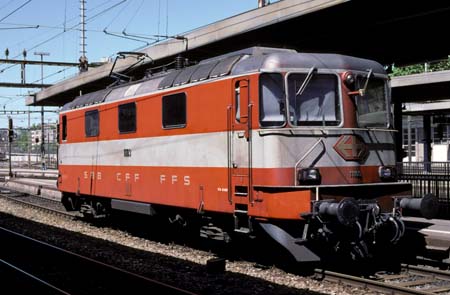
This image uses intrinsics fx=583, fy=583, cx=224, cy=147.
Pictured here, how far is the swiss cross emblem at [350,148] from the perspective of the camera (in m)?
9.54

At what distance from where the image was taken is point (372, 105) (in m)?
10.1

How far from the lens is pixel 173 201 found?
11.9 meters

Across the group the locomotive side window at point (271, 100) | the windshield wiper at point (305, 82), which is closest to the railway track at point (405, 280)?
the locomotive side window at point (271, 100)

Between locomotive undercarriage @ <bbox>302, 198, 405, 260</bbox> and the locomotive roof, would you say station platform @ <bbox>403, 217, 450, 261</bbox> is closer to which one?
locomotive undercarriage @ <bbox>302, 198, 405, 260</bbox>

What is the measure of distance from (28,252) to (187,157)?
4079 millimetres

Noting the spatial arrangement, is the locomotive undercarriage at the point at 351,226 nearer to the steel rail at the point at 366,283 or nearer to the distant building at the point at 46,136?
the steel rail at the point at 366,283

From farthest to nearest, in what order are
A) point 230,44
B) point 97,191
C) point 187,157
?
point 230,44 → point 97,191 → point 187,157

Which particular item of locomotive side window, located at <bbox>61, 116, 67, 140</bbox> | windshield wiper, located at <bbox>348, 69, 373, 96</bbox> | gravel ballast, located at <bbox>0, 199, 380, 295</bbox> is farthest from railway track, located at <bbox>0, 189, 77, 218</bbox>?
windshield wiper, located at <bbox>348, 69, 373, 96</bbox>

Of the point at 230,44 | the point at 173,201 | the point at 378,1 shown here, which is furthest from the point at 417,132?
the point at 173,201

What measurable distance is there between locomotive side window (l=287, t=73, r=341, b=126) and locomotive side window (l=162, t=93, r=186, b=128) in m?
2.73

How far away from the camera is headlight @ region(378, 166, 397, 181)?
390 inches

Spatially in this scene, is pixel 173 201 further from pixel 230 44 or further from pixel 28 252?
pixel 230 44

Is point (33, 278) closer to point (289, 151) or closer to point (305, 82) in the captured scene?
point (289, 151)

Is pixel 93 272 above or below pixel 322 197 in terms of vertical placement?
below
